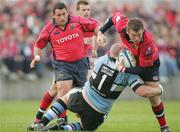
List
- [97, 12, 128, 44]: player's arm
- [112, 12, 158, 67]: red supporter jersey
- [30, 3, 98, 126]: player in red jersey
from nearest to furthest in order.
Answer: [112, 12, 158, 67]: red supporter jersey
[97, 12, 128, 44]: player's arm
[30, 3, 98, 126]: player in red jersey

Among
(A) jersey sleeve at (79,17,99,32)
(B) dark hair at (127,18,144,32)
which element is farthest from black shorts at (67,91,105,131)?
(A) jersey sleeve at (79,17,99,32)

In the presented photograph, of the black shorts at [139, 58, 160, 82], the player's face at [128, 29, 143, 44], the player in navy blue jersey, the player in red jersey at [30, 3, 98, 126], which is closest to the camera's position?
the player's face at [128, 29, 143, 44]

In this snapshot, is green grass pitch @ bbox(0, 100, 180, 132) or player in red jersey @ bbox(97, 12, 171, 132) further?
green grass pitch @ bbox(0, 100, 180, 132)

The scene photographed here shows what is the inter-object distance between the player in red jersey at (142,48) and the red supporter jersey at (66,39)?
1.24 m

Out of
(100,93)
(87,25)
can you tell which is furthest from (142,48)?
(87,25)

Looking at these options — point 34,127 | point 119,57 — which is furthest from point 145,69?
point 34,127

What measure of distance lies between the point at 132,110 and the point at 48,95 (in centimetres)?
721

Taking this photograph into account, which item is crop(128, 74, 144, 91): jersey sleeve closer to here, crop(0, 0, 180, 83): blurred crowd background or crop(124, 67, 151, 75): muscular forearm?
crop(124, 67, 151, 75): muscular forearm

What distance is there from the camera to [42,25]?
28.1 meters

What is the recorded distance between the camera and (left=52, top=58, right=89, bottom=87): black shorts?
14.3 metres

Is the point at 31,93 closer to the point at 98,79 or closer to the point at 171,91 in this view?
the point at 171,91

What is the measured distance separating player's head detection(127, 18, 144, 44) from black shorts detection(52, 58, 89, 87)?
2894mm

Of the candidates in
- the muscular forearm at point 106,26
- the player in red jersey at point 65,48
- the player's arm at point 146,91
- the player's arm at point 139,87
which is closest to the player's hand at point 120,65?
the player's arm at point 139,87

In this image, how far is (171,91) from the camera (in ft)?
91.5
